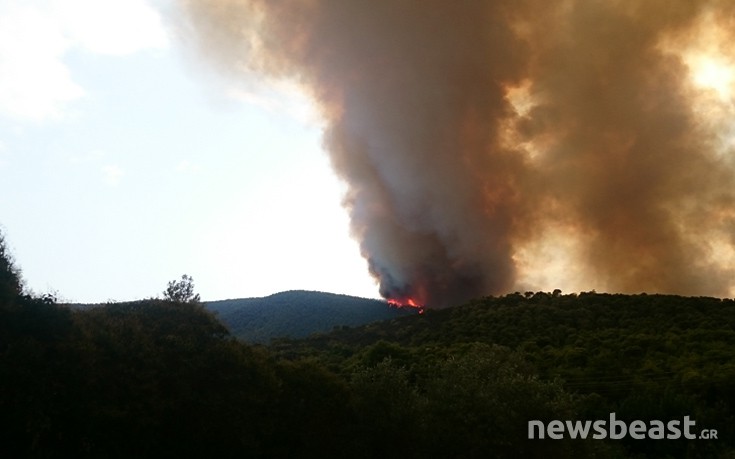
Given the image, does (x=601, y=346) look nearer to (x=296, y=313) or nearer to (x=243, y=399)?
(x=243, y=399)

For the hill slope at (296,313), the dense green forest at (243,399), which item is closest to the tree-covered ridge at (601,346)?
the dense green forest at (243,399)

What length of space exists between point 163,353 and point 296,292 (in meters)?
106

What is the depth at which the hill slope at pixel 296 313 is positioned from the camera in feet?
352

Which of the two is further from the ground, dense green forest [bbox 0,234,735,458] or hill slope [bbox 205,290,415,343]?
hill slope [bbox 205,290,415,343]

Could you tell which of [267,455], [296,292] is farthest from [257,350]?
[296,292]

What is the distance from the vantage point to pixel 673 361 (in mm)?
56406

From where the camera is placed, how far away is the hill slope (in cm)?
10725

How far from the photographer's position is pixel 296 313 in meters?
117

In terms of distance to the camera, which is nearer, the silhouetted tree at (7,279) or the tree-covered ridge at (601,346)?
the silhouetted tree at (7,279)

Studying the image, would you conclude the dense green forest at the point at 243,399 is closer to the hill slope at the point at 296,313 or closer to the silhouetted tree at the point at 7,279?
the silhouetted tree at the point at 7,279

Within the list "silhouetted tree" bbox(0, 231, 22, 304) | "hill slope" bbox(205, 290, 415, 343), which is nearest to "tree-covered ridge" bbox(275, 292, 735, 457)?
"hill slope" bbox(205, 290, 415, 343)

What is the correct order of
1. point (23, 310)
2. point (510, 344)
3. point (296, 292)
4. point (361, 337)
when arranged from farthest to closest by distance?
point (296, 292) < point (361, 337) < point (510, 344) < point (23, 310)

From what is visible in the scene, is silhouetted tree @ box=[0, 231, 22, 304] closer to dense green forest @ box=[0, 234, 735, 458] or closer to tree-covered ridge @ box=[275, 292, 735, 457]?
dense green forest @ box=[0, 234, 735, 458]

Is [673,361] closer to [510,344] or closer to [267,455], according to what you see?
[510,344]
